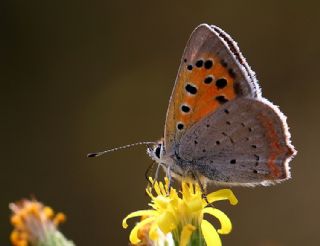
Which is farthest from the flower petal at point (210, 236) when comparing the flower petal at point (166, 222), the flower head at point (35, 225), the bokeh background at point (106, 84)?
the bokeh background at point (106, 84)

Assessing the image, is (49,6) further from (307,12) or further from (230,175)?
(230,175)

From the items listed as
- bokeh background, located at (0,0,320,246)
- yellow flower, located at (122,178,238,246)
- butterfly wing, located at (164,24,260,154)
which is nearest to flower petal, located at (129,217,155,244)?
yellow flower, located at (122,178,238,246)

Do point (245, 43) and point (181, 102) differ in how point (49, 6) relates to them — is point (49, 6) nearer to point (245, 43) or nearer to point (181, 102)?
point (245, 43)

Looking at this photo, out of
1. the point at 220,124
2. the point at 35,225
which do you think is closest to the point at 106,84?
the point at 35,225

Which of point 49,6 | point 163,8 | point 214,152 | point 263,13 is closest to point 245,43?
point 263,13

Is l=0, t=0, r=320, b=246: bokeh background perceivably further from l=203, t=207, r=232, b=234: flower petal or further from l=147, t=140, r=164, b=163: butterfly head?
l=203, t=207, r=232, b=234: flower petal

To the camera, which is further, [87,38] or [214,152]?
[87,38]

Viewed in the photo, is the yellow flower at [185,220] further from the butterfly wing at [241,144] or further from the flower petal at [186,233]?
the butterfly wing at [241,144]

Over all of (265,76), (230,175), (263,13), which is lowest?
(230,175)

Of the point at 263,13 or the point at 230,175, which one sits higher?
the point at 263,13
